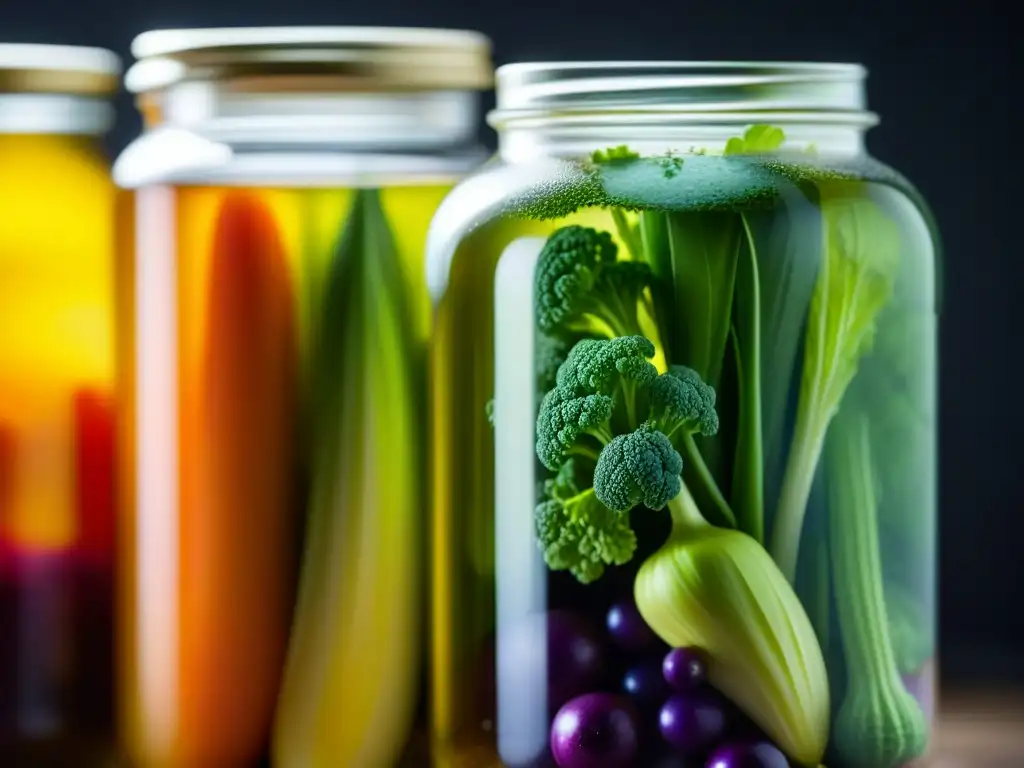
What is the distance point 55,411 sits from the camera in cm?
100

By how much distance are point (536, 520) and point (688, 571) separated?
0.31 feet

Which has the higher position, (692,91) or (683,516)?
(692,91)

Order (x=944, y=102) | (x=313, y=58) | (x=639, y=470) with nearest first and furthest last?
(x=639, y=470)
(x=313, y=58)
(x=944, y=102)

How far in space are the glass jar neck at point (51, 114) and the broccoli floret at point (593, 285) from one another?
35cm

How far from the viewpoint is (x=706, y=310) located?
835 mm

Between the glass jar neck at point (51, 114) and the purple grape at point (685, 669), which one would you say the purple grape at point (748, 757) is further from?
the glass jar neck at point (51, 114)

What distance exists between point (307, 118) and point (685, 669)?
1.25ft

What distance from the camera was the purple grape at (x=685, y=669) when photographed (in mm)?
819

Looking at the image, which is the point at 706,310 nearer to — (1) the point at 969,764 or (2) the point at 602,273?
(2) the point at 602,273

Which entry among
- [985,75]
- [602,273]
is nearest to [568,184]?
[602,273]

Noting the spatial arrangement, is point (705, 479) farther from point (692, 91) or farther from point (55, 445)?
point (55, 445)

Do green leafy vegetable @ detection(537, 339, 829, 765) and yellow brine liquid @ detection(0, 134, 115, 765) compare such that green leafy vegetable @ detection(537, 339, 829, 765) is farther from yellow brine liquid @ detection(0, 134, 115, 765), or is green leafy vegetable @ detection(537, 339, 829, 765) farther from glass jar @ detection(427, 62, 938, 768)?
yellow brine liquid @ detection(0, 134, 115, 765)

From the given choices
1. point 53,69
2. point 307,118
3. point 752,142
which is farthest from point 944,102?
point 53,69

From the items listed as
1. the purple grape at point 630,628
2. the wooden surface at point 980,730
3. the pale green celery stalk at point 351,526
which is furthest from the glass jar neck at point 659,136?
the wooden surface at point 980,730
